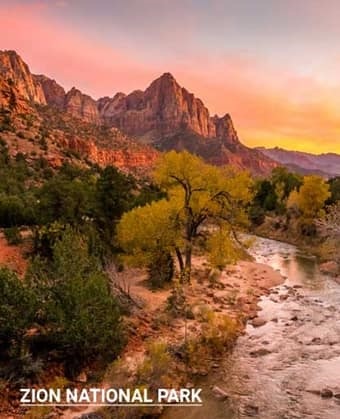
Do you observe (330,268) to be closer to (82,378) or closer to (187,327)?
(187,327)

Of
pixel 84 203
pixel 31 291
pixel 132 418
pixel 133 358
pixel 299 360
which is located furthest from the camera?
pixel 84 203

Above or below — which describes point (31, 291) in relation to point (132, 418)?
above

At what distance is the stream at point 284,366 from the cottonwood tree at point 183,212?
552 centimetres

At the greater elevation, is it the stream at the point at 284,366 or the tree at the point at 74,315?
the tree at the point at 74,315

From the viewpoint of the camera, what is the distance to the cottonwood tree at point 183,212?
24891 mm

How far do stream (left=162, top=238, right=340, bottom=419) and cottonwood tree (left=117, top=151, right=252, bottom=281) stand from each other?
5521 millimetres

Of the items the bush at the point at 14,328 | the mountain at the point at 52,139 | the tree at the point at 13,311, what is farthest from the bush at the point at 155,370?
the mountain at the point at 52,139

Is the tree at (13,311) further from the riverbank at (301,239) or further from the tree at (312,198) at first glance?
the tree at (312,198)

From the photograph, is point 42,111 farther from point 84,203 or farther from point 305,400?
point 305,400

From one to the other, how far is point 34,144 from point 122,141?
188 ft

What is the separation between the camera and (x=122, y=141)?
11962cm

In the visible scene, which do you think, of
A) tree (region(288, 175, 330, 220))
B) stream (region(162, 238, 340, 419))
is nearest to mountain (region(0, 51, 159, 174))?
tree (region(288, 175, 330, 220))

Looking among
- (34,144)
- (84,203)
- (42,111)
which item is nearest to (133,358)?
(84,203)

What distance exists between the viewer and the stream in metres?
13.8
